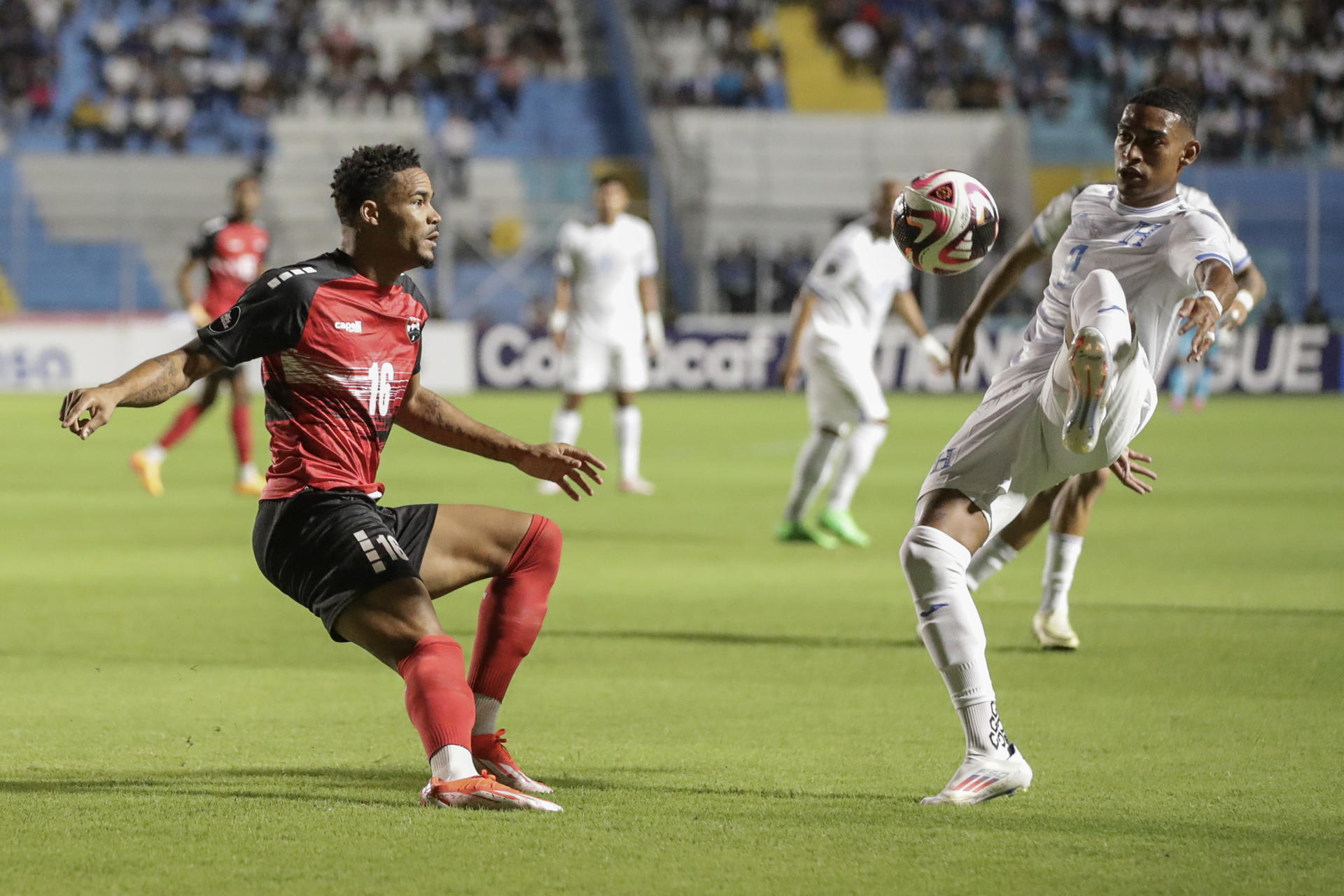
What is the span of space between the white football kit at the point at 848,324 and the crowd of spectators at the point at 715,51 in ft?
82.2

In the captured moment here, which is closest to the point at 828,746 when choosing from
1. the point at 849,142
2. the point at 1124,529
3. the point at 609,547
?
the point at 609,547

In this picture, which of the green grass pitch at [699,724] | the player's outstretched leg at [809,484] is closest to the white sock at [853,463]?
the player's outstretched leg at [809,484]

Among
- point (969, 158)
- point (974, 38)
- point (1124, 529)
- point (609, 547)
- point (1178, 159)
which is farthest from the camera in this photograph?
point (974, 38)

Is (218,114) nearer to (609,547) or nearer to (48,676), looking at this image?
(609,547)

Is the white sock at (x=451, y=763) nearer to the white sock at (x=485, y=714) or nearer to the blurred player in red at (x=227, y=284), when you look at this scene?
the white sock at (x=485, y=714)

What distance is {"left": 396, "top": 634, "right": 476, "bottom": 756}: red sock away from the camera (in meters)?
4.79

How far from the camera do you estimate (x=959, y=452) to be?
544 centimetres

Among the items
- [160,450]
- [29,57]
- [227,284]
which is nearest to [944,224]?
[227,284]

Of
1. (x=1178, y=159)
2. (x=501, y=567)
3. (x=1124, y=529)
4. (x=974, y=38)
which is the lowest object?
(x=1124, y=529)

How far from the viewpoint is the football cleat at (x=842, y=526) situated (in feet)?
39.3

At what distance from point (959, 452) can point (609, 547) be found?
6528 mm

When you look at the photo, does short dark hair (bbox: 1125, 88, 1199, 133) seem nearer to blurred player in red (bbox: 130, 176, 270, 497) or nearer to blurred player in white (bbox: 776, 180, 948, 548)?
blurred player in white (bbox: 776, 180, 948, 548)

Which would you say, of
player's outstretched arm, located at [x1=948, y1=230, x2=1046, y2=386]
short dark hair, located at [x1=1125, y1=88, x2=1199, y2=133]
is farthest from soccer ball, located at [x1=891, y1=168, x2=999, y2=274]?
short dark hair, located at [x1=1125, y1=88, x2=1199, y2=133]

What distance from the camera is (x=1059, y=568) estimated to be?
7.89 metres
